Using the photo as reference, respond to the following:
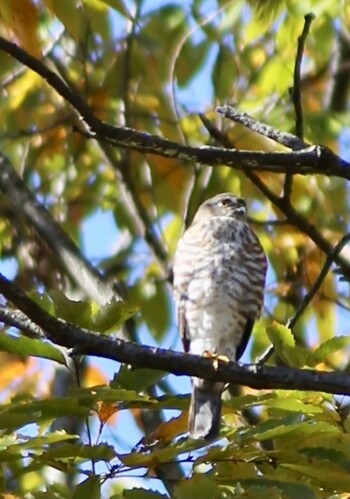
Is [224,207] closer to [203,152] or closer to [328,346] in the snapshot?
[328,346]

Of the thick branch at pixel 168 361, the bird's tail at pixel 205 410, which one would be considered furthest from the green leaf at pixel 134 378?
the bird's tail at pixel 205 410

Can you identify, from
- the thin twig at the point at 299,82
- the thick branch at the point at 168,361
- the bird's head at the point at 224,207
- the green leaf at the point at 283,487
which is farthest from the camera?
the bird's head at the point at 224,207

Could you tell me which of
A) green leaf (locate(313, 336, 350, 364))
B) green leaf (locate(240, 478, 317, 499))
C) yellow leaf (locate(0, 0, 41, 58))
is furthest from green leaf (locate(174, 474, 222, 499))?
yellow leaf (locate(0, 0, 41, 58))

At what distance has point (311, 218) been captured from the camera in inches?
240

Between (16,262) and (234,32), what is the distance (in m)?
1.73

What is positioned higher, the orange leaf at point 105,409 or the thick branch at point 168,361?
the orange leaf at point 105,409

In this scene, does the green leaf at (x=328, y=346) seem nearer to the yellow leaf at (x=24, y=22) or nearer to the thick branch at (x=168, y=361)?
the thick branch at (x=168, y=361)

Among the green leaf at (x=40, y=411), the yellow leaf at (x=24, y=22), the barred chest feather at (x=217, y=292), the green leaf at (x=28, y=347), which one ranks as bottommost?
the green leaf at (x=40, y=411)

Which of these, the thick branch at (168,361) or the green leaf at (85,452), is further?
the green leaf at (85,452)

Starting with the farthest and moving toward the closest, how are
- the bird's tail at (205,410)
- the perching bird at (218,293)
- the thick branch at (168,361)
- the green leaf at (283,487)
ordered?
the perching bird at (218,293), the bird's tail at (205,410), the green leaf at (283,487), the thick branch at (168,361)

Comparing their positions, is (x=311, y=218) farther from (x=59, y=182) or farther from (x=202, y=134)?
(x=59, y=182)

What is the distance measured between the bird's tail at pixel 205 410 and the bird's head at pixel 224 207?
1121 millimetres

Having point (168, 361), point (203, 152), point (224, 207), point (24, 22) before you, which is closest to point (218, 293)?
point (224, 207)

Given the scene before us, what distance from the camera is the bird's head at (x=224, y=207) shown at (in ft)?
18.1
